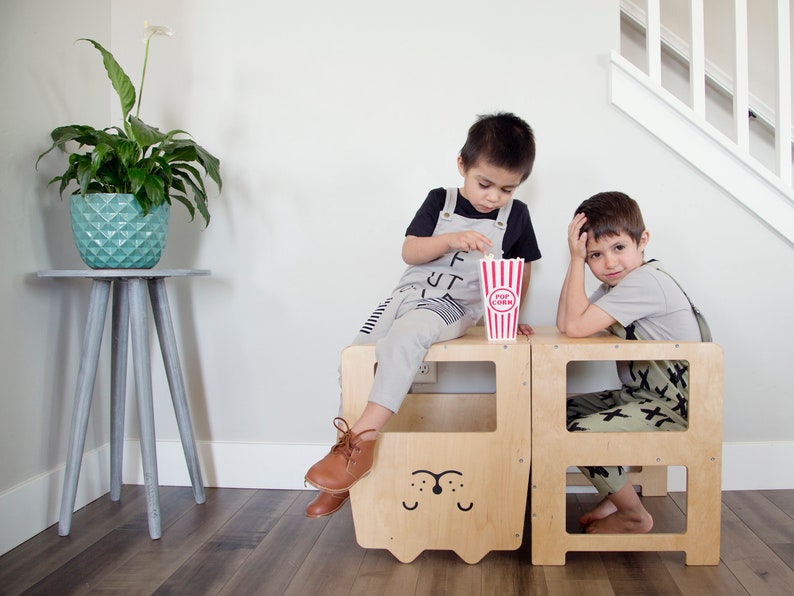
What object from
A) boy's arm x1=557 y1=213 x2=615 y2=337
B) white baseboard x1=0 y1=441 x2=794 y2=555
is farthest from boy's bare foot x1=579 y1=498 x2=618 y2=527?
boy's arm x1=557 y1=213 x2=615 y2=337

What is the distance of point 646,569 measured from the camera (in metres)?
1.30

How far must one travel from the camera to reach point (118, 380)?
5.52ft

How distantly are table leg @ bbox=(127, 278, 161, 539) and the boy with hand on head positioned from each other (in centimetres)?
94

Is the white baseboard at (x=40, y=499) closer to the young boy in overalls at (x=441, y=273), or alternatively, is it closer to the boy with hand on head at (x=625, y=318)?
the young boy in overalls at (x=441, y=273)

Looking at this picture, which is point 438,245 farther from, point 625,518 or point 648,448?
point 625,518

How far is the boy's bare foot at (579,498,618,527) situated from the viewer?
5.04 ft

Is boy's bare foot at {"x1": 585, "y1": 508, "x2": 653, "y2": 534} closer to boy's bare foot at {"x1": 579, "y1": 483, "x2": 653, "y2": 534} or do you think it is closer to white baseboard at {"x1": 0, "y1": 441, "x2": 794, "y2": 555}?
boy's bare foot at {"x1": 579, "y1": 483, "x2": 653, "y2": 534}

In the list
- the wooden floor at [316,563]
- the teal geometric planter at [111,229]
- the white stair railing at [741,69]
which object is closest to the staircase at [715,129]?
the white stair railing at [741,69]

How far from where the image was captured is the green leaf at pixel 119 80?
1.48 meters

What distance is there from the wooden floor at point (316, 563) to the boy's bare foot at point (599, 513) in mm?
54

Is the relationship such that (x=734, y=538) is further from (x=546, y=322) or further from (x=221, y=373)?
(x=221, y=373)

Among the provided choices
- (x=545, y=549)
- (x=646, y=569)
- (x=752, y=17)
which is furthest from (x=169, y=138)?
(x=752, y=17)

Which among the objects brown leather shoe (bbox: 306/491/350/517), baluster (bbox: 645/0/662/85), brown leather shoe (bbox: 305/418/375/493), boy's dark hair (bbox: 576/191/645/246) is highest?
baluster (bbox: 645/0/662/85)

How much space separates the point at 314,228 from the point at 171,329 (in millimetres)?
473
